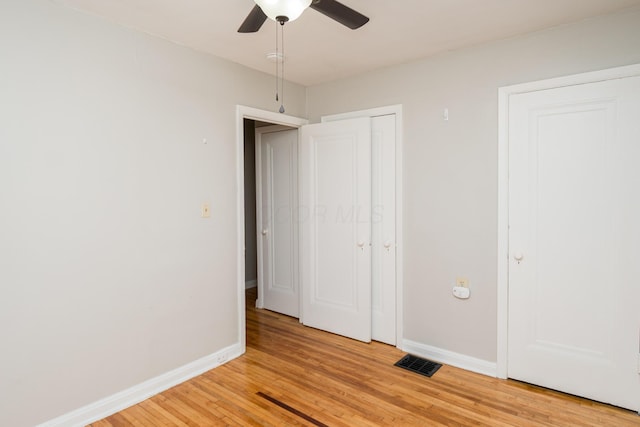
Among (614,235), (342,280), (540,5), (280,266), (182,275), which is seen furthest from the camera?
(280,266)

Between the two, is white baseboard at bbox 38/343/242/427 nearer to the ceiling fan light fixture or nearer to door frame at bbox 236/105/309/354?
door frame at bbox 236/105/309/354

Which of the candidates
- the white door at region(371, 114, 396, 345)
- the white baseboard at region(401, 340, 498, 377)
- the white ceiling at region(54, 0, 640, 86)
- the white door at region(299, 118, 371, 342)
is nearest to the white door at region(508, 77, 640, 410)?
the white baseboard at region(401, 340, 498, 377)

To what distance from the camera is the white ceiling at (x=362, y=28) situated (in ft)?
7.25

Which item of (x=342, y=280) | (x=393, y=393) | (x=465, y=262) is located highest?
(x=465, y=262)

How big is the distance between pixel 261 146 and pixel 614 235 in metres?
3.45

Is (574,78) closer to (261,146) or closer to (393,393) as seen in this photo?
(393,393)

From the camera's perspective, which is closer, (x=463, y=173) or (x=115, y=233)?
(x=115, y=233)

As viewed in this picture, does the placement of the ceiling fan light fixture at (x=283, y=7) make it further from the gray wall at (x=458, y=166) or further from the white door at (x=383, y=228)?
the white door at (x=383, y=228)

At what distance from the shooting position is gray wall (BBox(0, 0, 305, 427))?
205 cm

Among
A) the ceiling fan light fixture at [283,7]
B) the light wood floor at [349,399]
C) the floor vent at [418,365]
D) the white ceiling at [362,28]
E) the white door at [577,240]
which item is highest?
the white ceiling at [362,28]

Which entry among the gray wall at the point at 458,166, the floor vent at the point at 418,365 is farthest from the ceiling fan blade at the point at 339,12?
the floor vent at the point at 418,365

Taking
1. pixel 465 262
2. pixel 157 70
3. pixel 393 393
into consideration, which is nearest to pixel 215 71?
pixel 157 70

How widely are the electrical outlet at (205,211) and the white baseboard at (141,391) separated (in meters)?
1.15

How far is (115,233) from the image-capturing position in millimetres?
2447
